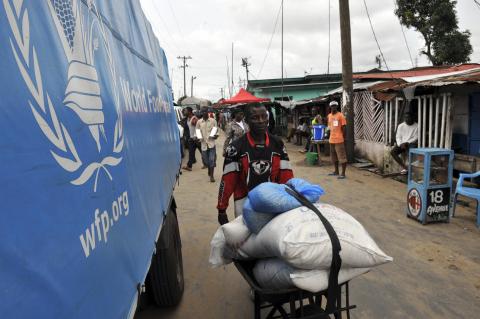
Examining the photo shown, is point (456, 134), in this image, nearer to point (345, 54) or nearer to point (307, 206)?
point (345, 54)

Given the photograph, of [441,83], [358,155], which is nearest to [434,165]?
[441,83]

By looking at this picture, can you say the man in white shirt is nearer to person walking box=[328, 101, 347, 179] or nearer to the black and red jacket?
person walking box=[328, 101, 347, 179]

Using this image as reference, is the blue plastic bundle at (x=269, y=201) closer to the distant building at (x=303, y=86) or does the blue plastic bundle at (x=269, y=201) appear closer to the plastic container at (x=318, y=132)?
the plastic container at (x=318, y=132)

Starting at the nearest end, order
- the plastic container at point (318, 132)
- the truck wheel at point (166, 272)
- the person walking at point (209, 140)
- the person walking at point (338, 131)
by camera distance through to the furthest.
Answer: the truck wheel at point (166, 272), the person walking at point (338, 131), the person walking at point (209, 140), the plastic container at point (318, 132)

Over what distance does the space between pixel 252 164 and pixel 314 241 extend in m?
1.37

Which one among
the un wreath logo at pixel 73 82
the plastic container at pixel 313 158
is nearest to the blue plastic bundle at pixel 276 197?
the un wreath logo at pixel 73 82

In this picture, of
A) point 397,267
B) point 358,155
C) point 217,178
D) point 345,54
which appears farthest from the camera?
point 358,155

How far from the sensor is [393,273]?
13.9 ft

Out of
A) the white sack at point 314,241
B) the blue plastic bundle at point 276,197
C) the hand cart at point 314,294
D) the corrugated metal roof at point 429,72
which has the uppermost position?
the corrugated metal roof at point 429,72

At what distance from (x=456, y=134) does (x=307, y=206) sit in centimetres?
771

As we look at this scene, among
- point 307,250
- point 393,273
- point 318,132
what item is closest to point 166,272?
Result: point 307,250

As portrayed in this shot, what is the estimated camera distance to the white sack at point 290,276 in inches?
77.6

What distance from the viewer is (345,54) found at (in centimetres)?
1134

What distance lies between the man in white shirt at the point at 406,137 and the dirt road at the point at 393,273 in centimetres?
195
